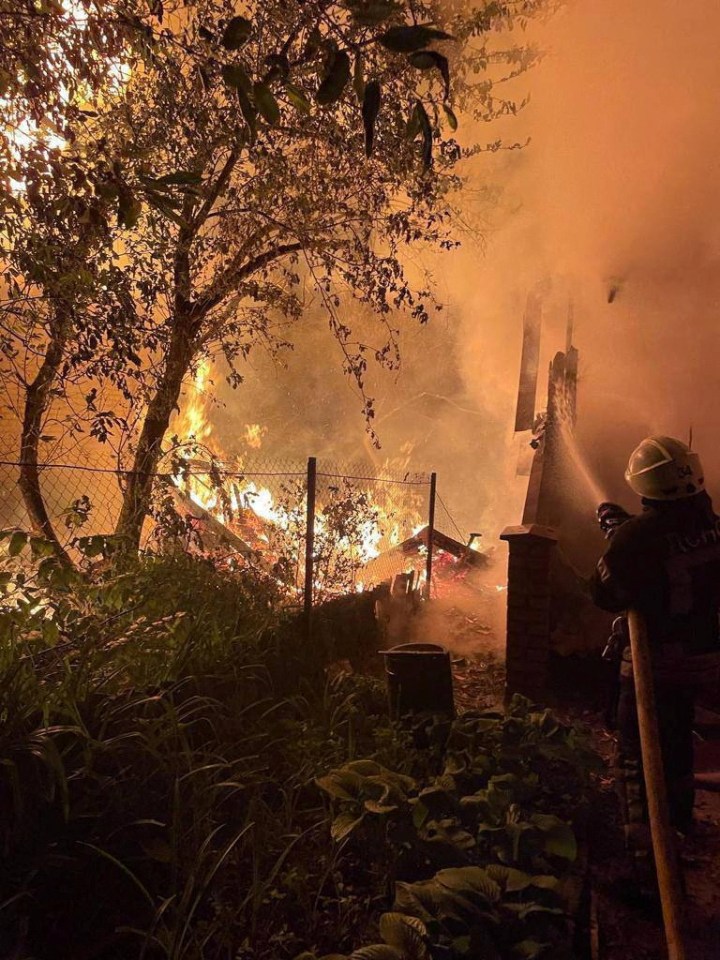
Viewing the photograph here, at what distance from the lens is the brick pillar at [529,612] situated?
4891 mm

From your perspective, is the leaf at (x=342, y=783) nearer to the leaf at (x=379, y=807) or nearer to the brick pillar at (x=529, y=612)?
the leaf at (x=379, y=807)

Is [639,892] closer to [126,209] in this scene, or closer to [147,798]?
[147,798]

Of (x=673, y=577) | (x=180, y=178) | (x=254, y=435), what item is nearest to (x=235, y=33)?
(x=180, y=178)

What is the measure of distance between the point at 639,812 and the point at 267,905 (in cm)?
203

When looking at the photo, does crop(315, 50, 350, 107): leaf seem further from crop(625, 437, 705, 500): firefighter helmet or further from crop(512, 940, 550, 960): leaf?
crop(625, 437, 705, 500): firefighter helmet

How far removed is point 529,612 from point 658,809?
2569mm

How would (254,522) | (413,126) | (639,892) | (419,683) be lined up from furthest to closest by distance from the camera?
(254,522) < (419,683) < (639,892) < (413,126)

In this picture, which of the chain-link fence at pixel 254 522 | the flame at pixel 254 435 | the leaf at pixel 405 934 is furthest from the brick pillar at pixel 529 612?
the flame at pixel 254 435

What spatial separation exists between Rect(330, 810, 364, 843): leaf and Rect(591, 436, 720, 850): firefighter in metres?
1.56

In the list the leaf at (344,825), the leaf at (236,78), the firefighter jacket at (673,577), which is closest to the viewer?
the leaf at (236,78)

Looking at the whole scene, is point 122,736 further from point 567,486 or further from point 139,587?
point 567,486

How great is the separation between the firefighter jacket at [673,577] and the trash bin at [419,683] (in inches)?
44.7

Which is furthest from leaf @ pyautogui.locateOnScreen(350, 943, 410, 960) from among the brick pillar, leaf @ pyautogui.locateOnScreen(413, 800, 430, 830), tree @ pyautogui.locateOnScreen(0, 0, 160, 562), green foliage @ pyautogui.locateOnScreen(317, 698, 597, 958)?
the brick pillar

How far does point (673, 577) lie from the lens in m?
3.20
